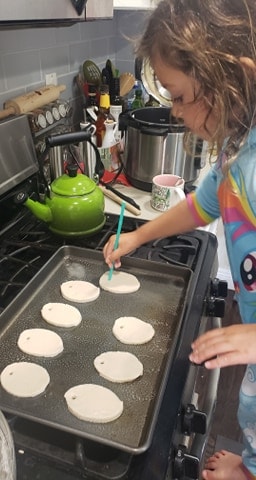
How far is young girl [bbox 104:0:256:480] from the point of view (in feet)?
1.89

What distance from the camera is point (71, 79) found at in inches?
56.0

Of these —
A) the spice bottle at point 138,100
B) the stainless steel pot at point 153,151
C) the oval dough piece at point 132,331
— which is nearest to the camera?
Answer: the oval dough piece at point 132,331

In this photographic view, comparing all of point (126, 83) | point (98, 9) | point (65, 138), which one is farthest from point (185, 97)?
point (126, 83)

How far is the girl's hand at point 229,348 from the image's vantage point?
0.57 metres

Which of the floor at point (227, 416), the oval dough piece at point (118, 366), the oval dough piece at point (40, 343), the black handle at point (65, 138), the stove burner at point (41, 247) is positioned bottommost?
the floor at point (227, 416)

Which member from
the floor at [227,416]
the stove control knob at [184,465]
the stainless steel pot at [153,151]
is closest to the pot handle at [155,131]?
the stainless steel pot at [153,151]

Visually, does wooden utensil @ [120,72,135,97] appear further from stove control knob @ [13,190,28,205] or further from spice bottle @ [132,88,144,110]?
stove control knob @ [13,190,28,205]

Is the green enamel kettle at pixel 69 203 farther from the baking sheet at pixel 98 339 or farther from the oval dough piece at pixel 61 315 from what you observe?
the oval dough piece at pixel 61 315

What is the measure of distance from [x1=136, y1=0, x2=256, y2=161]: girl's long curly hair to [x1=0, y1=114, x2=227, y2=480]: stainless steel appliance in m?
0.36

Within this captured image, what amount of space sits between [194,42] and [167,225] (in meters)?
0.41

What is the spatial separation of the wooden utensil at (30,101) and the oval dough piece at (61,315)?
1.62 ft

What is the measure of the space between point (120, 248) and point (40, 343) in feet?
0.90

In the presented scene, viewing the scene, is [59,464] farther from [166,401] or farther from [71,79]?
[71,79]

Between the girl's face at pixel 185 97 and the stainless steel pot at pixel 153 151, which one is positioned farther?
the stainless steel pot at pixel 153 151
